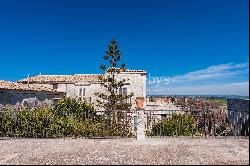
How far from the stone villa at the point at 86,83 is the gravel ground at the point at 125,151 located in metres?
21.0

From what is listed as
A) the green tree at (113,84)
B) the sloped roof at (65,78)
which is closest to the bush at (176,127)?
the green tree at (113,84)

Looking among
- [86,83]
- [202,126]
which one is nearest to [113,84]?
[86,83]

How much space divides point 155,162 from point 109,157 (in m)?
1.07

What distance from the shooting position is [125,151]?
7.32m

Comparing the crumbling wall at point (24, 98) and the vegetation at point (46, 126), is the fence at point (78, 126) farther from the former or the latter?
the crumbling wall at point (24, 98)

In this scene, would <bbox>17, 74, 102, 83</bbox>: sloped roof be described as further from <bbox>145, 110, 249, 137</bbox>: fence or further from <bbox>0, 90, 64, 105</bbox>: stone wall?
<bbox>145, 110, 249, 137</bbox>: fence

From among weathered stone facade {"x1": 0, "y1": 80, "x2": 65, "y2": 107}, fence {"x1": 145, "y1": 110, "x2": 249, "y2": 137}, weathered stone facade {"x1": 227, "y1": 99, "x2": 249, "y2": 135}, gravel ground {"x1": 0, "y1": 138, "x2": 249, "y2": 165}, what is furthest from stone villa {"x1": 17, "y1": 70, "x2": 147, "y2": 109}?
gravel ground {"x1": 0, "y1": 138, "x2": 249, "y2": 165}

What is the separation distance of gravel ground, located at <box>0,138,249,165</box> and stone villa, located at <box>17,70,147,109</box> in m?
21.0

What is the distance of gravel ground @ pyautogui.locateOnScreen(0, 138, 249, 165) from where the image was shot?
21.1 feet

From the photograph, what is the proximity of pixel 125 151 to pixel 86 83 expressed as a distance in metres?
24.4

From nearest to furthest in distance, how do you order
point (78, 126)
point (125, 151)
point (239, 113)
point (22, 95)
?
point (125, 151), point (239, 113), point (78, 126), point (22, 95)

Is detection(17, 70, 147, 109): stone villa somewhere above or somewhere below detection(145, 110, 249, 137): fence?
above

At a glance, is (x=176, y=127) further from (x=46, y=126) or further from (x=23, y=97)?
(x=23, y=97)

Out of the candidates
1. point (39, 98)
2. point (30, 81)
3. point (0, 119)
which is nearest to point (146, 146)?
point (0, 119)
